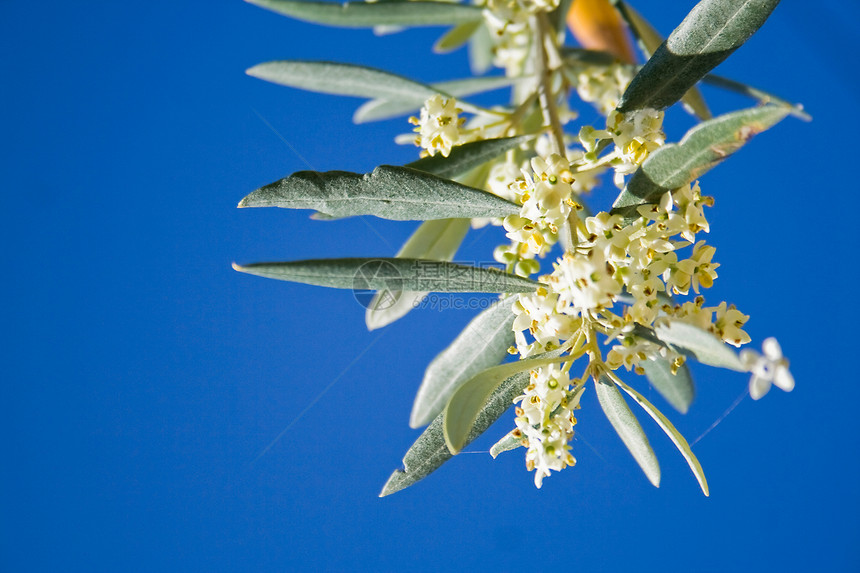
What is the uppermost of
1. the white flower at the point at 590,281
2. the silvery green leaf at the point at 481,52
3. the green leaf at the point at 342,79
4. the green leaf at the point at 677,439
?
the silvery green leaf at the point at 481,52

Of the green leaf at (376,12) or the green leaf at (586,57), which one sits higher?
the green leaf at (376,12)

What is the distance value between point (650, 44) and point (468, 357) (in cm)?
68

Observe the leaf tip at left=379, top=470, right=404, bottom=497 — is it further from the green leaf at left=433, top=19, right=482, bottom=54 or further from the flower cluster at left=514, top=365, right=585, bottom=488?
the green leaf at left=433, top=19, right=482, bottom=54

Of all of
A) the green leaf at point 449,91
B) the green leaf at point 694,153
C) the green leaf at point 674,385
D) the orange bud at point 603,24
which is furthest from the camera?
the orange bud at point 603,24

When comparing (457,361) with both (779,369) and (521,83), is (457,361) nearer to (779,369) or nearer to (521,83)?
(779,369)

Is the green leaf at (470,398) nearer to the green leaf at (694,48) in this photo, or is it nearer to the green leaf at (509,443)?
the green leaf at (509,443)

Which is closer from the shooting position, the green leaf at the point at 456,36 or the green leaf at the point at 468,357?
the green leaf at the point at 468,357

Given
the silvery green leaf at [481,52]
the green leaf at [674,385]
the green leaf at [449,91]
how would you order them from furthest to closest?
1. the silvery green leaf at [481,52]
2. the green leaf at [449,91]
3. the green leaf at [674,385]

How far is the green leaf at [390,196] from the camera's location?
774mm

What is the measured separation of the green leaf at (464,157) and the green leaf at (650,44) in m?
0.33

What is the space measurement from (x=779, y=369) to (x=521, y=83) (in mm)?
1024

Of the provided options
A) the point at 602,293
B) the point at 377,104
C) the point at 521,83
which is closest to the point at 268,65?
the point at 377,104

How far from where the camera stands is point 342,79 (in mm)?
1195

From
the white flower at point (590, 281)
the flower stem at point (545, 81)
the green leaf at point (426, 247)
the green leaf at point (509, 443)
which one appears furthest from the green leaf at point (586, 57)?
the green leaf at point (509, 443)
